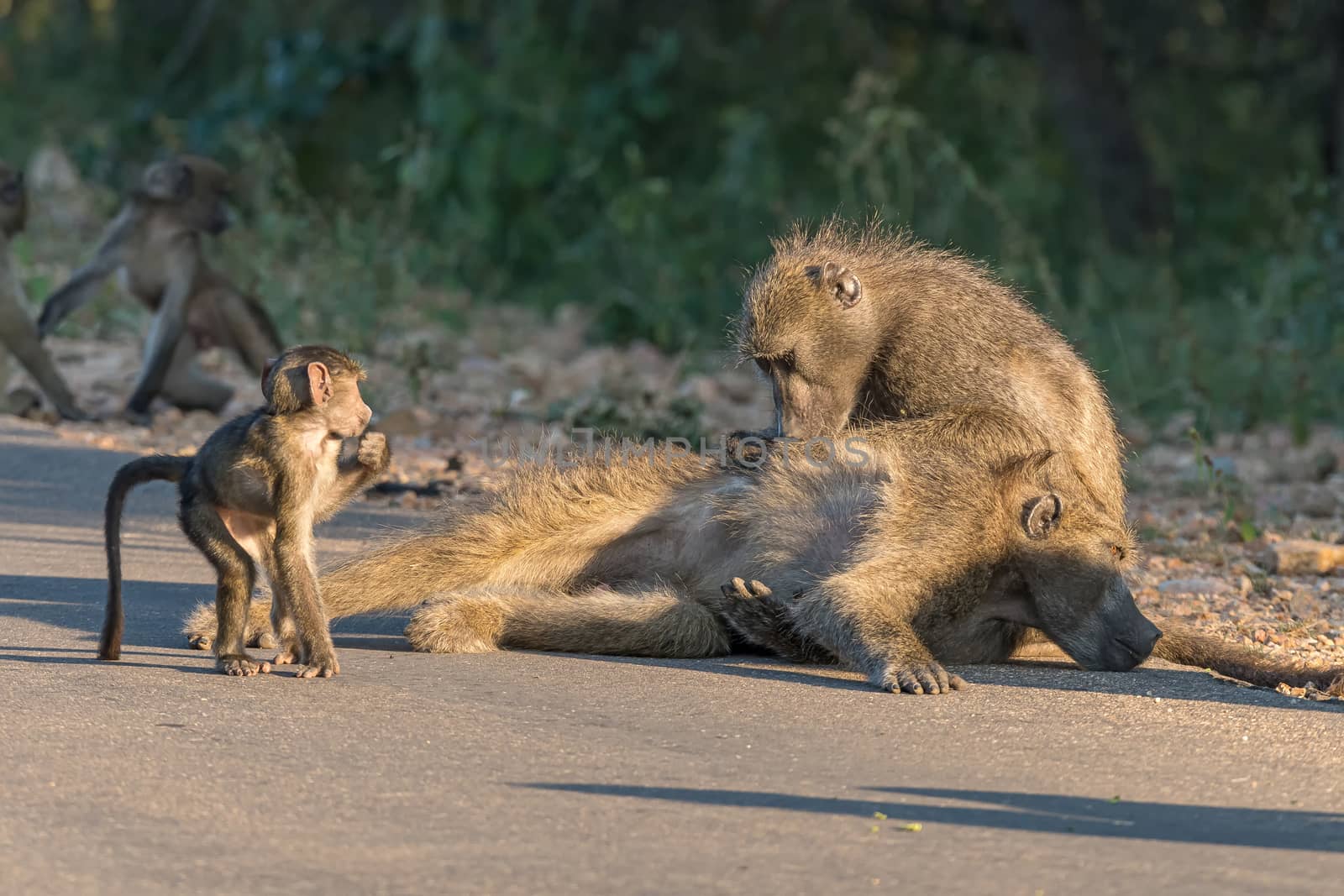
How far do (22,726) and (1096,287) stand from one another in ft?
29.6

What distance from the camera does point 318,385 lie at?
13.7 ft

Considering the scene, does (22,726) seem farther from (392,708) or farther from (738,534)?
(738,534)

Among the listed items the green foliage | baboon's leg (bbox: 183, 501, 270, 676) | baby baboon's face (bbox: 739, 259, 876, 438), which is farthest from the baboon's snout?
the green foliage

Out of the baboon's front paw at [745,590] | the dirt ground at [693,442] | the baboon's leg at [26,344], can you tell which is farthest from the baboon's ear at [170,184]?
the baboon's front paw at [745,590]

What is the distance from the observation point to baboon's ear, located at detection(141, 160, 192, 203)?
891cm

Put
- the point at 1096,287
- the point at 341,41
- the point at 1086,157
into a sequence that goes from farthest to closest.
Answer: the point at 341,41
the point at 1086,157
the point at 1096,287

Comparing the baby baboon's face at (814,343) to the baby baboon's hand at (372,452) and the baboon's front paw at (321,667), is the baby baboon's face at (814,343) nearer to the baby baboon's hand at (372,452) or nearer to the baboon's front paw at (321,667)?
the baby baboon's hand at (372,452)

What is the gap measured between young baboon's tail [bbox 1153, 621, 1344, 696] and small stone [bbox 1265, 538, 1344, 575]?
156 cm

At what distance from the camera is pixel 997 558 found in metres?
4.64

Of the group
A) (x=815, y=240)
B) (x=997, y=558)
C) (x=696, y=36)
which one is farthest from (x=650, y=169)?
(x=997, y=558)

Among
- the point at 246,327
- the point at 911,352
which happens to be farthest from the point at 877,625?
the point at 246,327

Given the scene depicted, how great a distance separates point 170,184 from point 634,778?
6.26 m

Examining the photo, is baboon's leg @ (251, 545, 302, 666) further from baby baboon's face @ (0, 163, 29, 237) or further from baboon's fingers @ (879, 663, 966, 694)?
baby baboon's face @ (0, 163, 29, 237)

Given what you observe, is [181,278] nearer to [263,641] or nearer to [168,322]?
[168,322]
